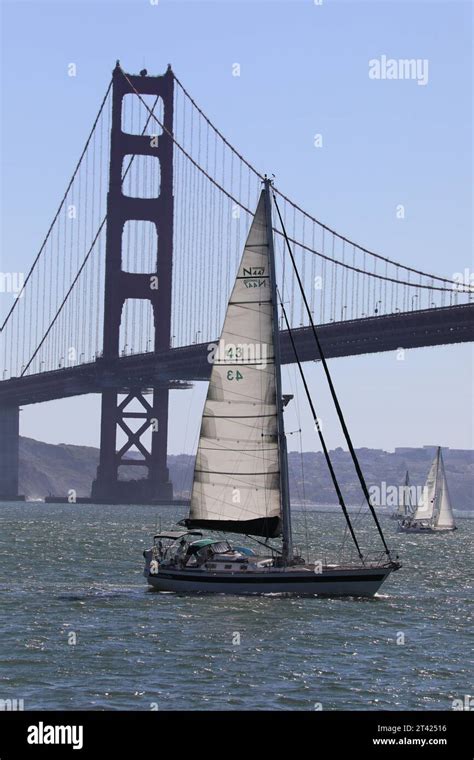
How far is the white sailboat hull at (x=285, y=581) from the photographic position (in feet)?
126

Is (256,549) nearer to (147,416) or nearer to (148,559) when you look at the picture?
(148,559)

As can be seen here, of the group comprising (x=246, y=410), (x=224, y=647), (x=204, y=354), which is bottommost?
(x=224, y=647)

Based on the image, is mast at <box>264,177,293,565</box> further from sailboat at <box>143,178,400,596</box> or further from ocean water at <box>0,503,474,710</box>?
ocean water at <box>0,503,474,710</box>

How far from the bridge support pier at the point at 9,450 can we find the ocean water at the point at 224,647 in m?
105

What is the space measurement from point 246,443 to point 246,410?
85cm

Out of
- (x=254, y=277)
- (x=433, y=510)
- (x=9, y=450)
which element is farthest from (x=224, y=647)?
(x=9, y=450)

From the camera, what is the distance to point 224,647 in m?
29.6

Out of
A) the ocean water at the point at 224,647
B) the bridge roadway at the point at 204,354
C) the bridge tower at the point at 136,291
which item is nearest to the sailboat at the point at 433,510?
the bridge roadway at the point at 204,354

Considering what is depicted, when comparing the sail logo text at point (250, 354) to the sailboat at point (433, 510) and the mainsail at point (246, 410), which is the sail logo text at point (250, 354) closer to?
the mainsail at point (246, 410)
